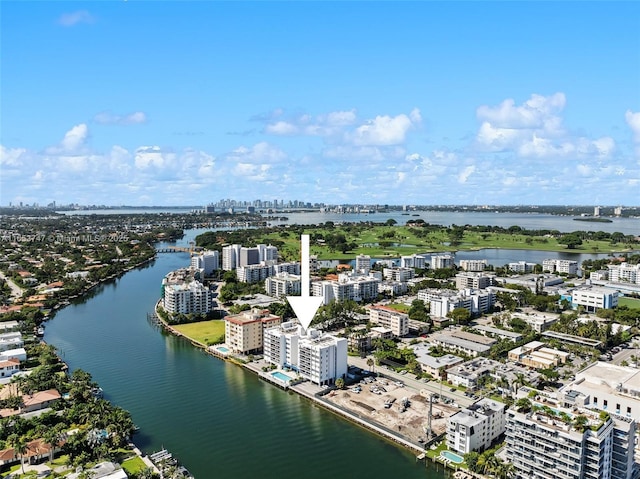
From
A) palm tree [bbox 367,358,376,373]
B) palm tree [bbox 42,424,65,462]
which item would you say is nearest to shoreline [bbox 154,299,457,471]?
palm tree [bbox 367,358,376,373]

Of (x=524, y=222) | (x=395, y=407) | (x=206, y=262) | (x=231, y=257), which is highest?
(x=524, y=222)

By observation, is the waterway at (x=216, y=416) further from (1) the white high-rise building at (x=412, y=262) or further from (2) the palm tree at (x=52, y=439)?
(1) the white high-rise building at (x=412, y=262)

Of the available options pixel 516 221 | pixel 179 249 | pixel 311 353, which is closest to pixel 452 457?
pixel 311 353

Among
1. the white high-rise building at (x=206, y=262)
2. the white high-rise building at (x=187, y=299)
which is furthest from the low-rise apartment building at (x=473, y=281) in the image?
the white high-rise building at (x=206, y=262)

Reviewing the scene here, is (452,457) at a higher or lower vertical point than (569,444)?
lower

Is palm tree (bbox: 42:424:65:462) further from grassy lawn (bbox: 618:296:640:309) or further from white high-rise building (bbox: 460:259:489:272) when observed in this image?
white high-rise building (bbox: 460:259:489:272)

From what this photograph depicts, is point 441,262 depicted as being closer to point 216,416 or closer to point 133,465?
point 216,416

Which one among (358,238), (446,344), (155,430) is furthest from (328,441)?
(358,238)
